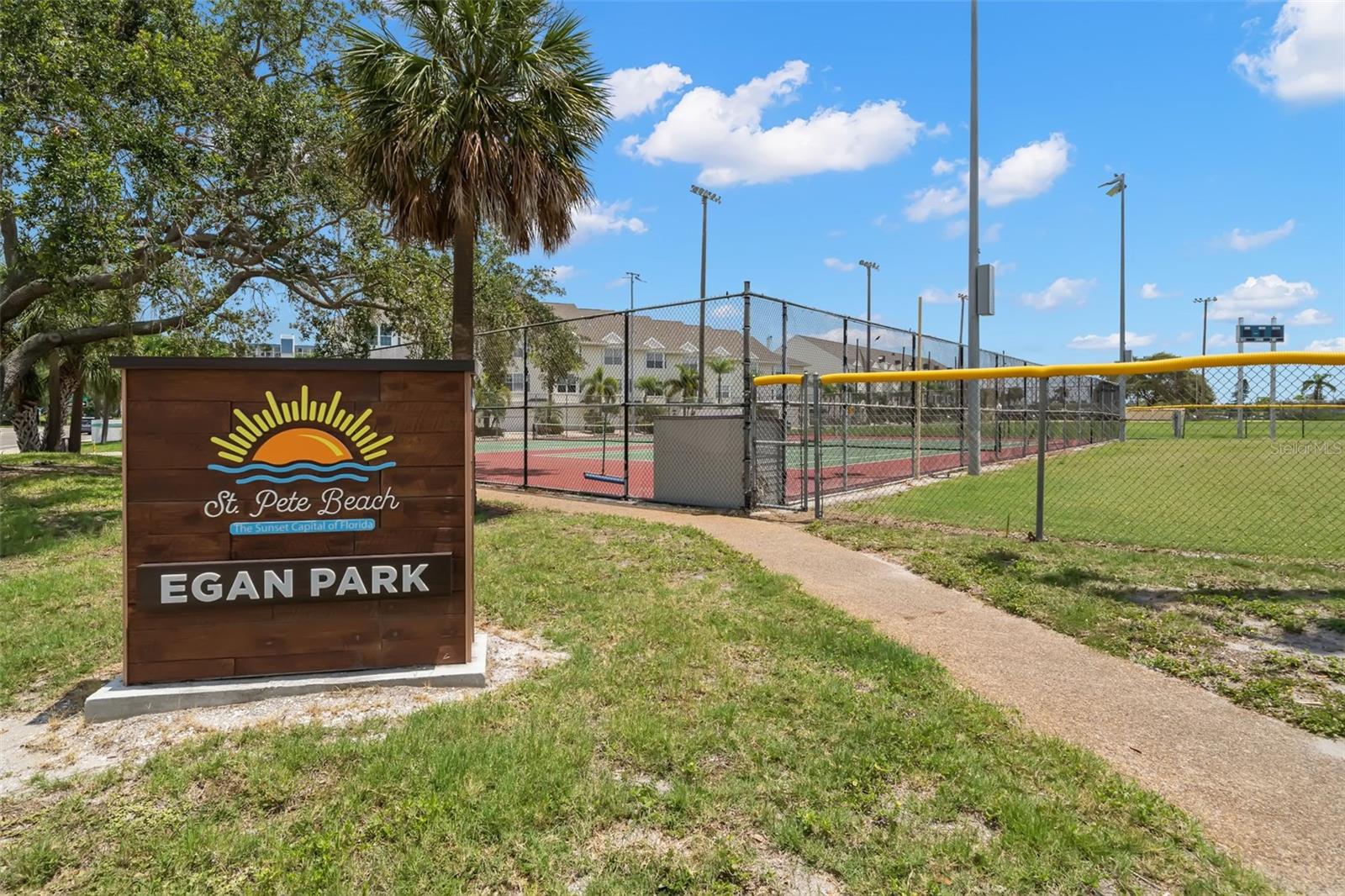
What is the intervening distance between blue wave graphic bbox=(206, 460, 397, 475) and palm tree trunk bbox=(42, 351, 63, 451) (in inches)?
900

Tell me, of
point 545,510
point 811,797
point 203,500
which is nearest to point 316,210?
point 545,510

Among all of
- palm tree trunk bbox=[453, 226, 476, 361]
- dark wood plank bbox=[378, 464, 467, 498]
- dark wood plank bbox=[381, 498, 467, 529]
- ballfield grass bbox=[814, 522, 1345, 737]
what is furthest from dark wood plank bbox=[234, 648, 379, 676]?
palm tree trunk bbox=[453, 226, 476, 361]

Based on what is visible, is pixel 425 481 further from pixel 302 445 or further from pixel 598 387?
pixel 598 387

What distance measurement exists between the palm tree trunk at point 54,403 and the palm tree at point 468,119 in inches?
717

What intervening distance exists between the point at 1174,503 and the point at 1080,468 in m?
6.27

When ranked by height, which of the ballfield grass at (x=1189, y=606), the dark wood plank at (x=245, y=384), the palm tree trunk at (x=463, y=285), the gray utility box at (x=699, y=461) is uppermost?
the palm tree trunk at (x=463, y=285)

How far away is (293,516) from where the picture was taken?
13.7ft

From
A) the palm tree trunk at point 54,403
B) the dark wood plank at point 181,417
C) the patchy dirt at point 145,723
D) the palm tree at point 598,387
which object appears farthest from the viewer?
the palm tree at point 598,387

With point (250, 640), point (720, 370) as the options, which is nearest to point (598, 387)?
point (720, 370)

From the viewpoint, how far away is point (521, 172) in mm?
9320

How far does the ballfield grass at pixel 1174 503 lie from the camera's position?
855 cm

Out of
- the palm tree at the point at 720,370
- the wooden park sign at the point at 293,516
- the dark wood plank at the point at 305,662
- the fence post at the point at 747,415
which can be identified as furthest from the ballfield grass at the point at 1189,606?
Result: the dark wood plank at the point at 305,662

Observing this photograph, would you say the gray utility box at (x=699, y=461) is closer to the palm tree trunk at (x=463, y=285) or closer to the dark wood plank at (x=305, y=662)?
the palm tree trunk at (x=463, y=285)

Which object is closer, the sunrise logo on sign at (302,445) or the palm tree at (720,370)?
the sunrise logo on sign at (302,445)
